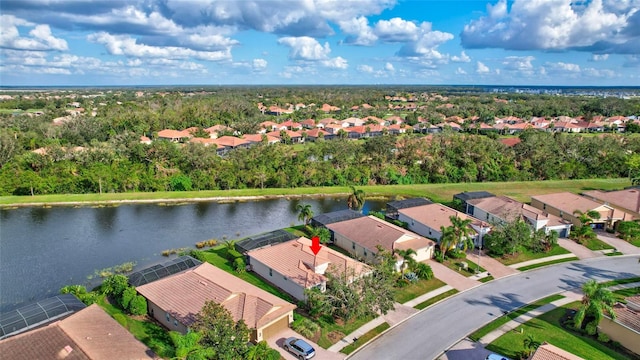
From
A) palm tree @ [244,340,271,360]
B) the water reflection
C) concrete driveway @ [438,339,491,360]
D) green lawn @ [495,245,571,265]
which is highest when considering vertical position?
palm tree @ [244,340,271,360]

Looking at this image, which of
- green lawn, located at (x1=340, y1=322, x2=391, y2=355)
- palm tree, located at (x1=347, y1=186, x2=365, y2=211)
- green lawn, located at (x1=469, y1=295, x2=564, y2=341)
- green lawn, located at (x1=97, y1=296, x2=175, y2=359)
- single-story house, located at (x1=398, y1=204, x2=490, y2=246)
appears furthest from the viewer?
palm tree, located at (x1=347, y1=186, x2=365, y2=211)

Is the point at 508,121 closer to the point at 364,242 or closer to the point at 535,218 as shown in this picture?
the point at 535,218

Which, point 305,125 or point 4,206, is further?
point 305,125

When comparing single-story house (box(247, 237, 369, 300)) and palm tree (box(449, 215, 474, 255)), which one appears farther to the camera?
palm tree (box(449, 215, 474, 255))

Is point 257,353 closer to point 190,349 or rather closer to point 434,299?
point 190,349

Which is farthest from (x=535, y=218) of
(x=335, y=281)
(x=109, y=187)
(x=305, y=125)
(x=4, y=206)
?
(x=305, y=125)

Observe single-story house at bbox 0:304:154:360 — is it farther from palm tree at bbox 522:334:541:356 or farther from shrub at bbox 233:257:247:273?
palm tree at bbox 522:334:541:356

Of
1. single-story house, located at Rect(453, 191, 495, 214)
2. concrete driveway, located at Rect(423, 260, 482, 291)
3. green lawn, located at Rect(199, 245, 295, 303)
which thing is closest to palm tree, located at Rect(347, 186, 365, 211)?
single-story house, located at Rect(453, 191, 495, 214)

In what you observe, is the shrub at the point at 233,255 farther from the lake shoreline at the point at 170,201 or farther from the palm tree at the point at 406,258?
the lake shoreline at the point at 170,201

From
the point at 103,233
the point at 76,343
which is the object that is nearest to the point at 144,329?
the point at 76,343
